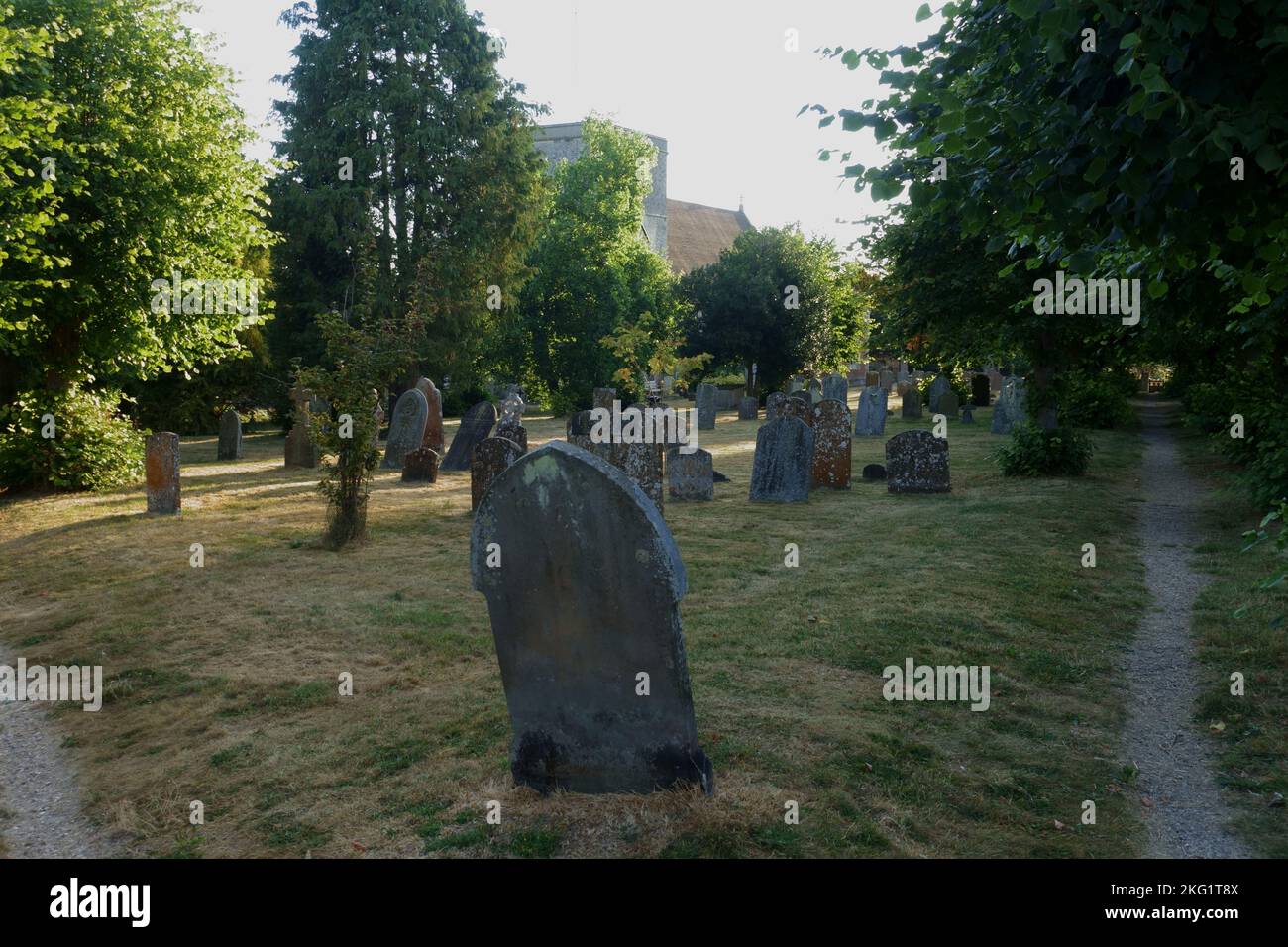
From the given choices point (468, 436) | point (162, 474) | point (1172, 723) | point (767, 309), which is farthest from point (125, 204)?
point (767, 309)

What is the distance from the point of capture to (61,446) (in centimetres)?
1686

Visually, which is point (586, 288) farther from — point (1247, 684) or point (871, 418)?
point (1247, 684)

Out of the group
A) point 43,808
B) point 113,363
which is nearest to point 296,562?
point 43,808

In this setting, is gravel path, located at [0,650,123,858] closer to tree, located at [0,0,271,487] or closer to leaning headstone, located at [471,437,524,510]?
leaning headstone, located at [471,437,524,510]

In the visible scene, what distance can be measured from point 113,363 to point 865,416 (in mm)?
18455

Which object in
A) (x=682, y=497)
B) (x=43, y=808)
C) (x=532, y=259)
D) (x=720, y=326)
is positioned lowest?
(x=43, y=808)

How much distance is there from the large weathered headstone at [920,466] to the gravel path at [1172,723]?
367 centimetres

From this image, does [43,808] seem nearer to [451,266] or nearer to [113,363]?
[113,363]

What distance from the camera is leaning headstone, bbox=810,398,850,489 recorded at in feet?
54.1

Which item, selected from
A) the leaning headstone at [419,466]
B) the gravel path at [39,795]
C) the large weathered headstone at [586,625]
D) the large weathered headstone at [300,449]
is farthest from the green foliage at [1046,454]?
the gravel path at [39,795]

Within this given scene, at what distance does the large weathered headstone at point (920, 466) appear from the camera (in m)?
15.9

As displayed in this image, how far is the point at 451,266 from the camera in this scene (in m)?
28.9

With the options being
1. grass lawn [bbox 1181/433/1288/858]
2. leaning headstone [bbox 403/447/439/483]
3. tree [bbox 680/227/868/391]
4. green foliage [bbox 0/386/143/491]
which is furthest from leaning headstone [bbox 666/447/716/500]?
tree [bbox 680/227/868/391]

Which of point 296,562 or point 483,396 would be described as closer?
point 296,562
